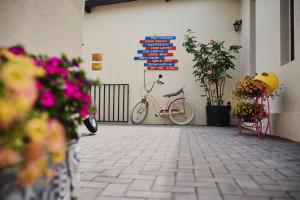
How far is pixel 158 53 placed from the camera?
766cm

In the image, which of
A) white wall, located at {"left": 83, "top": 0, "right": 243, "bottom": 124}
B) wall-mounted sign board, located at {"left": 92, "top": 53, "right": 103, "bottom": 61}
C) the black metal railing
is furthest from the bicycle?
wall-mounted sign board, located at {"left": 92, "top": 53, "right": 103, "bottom": 61}

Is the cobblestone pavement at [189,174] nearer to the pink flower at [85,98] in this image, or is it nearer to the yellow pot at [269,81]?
the pink flower at [85,98]

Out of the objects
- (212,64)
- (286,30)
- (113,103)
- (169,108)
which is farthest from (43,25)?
(113,103)

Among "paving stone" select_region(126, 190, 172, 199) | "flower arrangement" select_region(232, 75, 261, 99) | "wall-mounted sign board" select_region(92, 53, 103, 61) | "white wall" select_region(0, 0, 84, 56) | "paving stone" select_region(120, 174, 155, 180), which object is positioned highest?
"wall-mounted sign board" select_region(92, 53, 103, 61)

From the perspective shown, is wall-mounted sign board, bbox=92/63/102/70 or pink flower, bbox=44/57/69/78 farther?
wall-mounted sign board, bbox=92/63/102/70

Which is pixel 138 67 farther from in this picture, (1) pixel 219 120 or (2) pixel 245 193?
(2) pixel 245 193

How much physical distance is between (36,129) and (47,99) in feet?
0.40

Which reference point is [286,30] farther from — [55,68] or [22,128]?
[22,128]

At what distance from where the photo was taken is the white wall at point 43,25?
1.99 meters

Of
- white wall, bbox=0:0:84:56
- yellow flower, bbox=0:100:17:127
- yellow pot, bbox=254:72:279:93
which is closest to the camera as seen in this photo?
yellow flower, bbox=0:100:17:127

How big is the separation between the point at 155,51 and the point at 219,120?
2468 millimetres

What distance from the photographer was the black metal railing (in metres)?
7.62

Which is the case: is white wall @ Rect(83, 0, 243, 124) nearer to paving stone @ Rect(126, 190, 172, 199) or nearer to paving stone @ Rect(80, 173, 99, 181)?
paving stone @ Rect(80, 173, 99, 181)

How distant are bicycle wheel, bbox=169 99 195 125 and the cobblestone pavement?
4.34 meters
